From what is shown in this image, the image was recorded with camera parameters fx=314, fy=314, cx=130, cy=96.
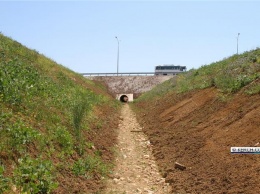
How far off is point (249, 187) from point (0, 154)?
15.3ft

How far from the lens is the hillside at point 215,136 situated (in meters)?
6.75

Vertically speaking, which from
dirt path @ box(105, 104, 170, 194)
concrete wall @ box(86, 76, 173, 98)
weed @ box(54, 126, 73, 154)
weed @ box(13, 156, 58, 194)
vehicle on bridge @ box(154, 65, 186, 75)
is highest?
vehicle on bridge @ box(154, 65, 186, 75)

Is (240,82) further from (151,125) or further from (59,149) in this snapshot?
(59,149)

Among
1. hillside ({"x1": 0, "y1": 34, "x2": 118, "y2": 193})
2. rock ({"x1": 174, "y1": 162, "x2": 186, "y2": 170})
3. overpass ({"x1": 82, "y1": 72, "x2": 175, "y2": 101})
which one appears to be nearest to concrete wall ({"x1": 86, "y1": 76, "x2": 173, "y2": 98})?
overpass ({"x1": 82, "y1": 72, "x2": 175, "y2": 101})

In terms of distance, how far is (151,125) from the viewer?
15.3 m

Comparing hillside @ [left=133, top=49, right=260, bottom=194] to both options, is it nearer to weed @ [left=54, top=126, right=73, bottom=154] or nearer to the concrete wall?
weed @ [left=54, top=126, right=73, bottom=154]

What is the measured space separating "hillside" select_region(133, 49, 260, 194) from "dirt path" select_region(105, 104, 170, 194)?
27cm

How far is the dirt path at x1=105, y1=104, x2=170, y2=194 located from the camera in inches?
282

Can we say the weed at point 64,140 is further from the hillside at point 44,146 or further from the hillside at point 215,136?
the hillside at point 215,136

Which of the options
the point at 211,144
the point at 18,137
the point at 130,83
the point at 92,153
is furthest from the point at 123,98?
the point at 18,137

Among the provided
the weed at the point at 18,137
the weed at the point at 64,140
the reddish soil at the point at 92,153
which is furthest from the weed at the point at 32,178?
the weed at the point at 64,140

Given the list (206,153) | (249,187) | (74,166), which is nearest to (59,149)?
(74,166)

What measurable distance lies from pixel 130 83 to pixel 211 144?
38483mm

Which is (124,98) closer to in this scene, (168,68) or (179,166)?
(168,68)
